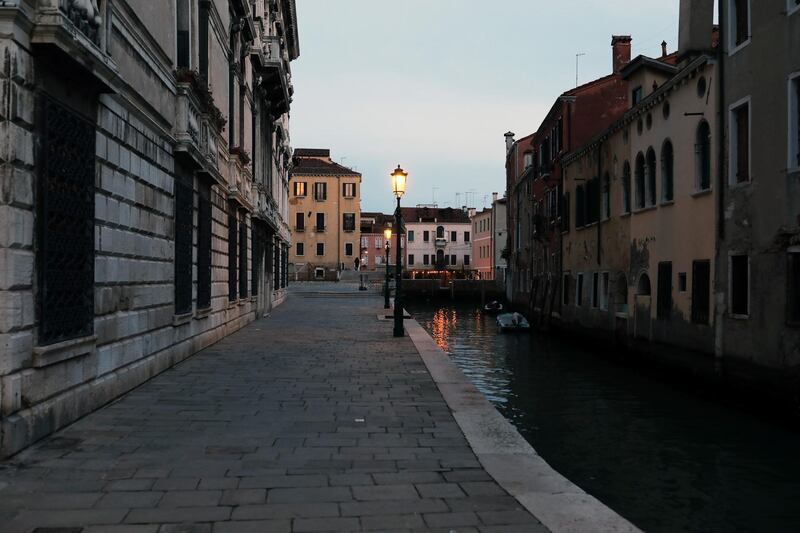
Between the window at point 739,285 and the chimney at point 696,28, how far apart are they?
627 cm

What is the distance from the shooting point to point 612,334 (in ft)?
72.1

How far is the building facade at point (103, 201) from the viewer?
19.3ft

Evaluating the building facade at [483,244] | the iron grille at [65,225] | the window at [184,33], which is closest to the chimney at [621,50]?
the window at [184,33]

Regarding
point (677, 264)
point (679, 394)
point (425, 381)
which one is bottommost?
point (679, 394)

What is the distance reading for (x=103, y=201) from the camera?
7.96m

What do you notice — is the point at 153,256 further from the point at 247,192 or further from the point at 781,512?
the point at 247,192

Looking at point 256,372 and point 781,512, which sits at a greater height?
point 256,372

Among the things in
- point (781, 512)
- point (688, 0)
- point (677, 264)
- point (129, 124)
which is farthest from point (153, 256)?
point (688, 0)

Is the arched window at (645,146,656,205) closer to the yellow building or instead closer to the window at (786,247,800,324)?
the window at (786,247,800,324)

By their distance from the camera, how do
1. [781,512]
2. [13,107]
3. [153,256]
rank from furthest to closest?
[153,256] < [781,512] < [13,107]

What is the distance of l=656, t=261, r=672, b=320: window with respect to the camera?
17453mm

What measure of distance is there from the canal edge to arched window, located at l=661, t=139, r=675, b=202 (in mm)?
11209

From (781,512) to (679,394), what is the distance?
7520 mm

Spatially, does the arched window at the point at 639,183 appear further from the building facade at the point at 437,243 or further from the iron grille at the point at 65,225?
the building facade at the point at 437,243
